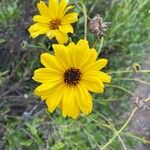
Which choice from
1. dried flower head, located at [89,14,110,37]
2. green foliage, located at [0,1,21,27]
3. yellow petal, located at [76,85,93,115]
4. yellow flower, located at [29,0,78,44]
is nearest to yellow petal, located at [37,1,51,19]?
yellow flower, located at [29,0,78,44]

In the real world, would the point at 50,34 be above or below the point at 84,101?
above

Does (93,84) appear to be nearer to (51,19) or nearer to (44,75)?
(44,75)

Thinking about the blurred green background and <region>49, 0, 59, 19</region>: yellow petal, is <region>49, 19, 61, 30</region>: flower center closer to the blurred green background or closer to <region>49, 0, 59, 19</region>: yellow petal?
<region>49, 0, 59, 19</region>: yellow petal

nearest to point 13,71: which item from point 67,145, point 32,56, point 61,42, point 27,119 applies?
point 32,56

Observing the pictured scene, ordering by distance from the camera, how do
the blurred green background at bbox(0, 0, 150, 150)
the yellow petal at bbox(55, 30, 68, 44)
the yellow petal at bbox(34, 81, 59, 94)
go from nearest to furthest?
1. the yellow petal at bbox(34, 81, 59, 94)
2. the yellow petal at bbox(55, 30, 68, 44)
3. the blurred green background at bbox(0, 0, 150, 150)

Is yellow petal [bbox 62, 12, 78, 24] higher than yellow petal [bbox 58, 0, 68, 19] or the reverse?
the reverse

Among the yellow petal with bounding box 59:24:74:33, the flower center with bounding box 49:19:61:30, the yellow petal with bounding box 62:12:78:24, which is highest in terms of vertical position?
the yellow petal with bounding box 62:12:78:24

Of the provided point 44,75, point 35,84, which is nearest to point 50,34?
point 44,75

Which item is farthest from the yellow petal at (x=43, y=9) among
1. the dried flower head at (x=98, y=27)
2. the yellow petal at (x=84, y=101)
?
the yellow petal at (x=84, y=101)
